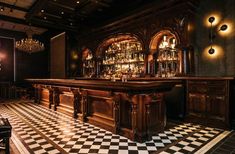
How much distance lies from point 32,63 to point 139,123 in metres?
10.7

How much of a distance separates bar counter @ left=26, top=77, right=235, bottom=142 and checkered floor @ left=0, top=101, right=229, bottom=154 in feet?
0.77

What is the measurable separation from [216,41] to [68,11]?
597 centimetres

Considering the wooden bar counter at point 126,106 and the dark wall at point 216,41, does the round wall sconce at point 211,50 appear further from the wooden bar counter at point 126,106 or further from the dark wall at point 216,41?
the wooden bar counter at point 126,106

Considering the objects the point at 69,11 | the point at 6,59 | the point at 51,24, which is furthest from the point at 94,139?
the point at 6,59

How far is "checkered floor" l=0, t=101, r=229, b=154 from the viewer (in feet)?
9.94

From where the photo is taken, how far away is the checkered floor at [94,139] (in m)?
3.03

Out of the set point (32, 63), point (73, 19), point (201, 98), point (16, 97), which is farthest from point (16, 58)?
point (201, 98)

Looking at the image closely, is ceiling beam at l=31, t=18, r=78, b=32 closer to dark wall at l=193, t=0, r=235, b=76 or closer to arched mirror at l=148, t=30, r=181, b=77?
arched mirror at l=148, t=30, r=181, b=77

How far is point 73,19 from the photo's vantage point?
Answer: 28.3ft

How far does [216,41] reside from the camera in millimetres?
4973

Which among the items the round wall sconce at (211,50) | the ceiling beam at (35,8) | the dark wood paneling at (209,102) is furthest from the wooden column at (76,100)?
the round wall sconce at (211,50)

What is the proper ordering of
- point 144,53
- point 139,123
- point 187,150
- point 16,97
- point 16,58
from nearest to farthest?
1. point 187,150
2. point 139,123
3. point 144,53
4. point 16,97
5. point 16,58

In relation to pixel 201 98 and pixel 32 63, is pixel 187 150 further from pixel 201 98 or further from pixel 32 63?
pixel 32 63

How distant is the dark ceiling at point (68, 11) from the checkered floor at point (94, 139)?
436cm
